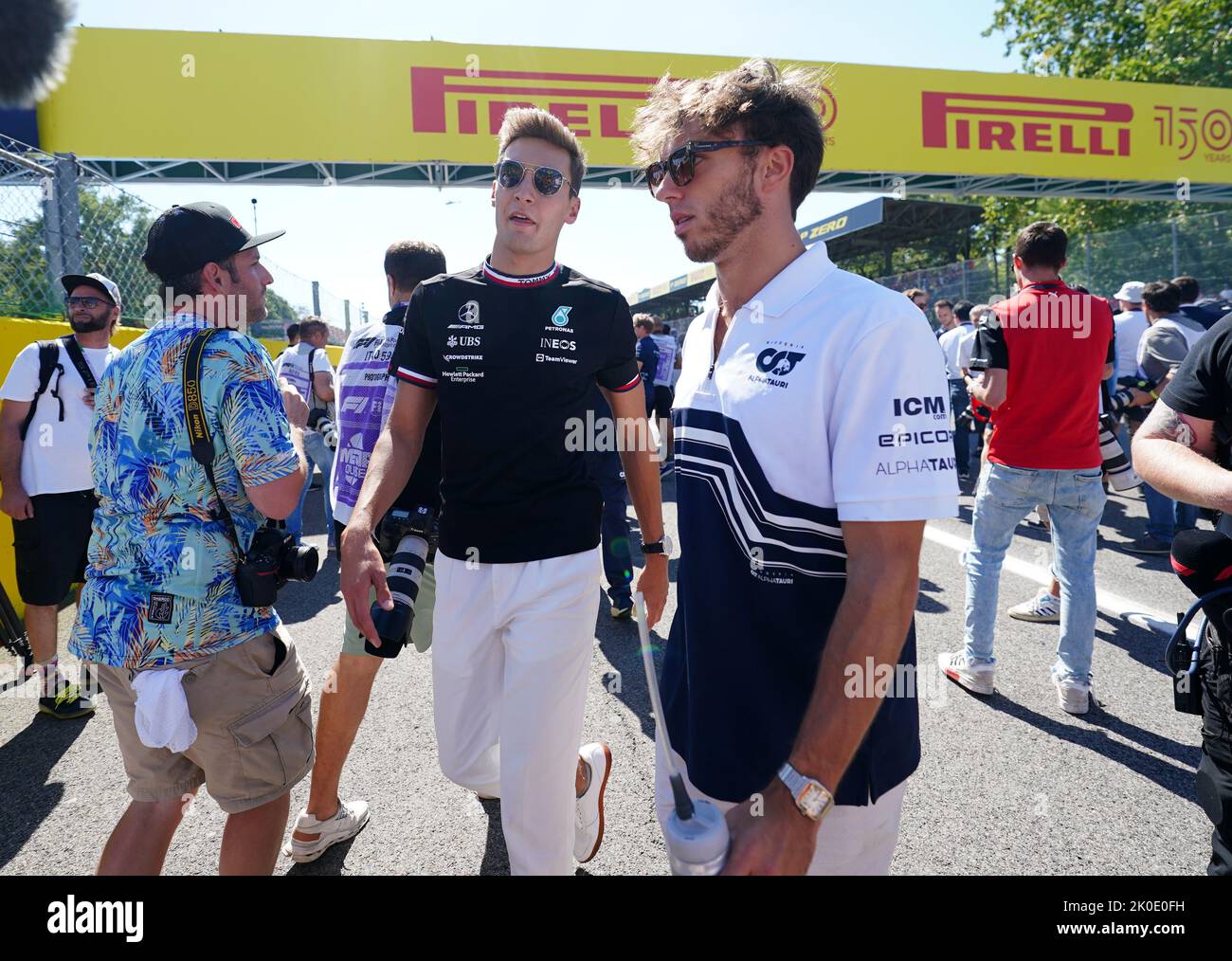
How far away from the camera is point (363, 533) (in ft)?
7.09

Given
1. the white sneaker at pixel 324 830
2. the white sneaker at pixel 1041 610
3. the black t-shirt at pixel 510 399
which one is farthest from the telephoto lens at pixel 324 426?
the white sneaker at pixel 1041 610

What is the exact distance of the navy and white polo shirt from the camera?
1246 millimetres

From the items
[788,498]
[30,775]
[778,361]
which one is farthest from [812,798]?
[30,775]

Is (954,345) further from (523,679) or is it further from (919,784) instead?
(523,679)

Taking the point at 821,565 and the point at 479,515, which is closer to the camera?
the point at 821,565

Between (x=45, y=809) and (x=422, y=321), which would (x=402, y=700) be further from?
(x=422, y=321)

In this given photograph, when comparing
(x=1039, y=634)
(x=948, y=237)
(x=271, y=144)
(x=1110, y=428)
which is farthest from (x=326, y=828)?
(x=948, y=237)

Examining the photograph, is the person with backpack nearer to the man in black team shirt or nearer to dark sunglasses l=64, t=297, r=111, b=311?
dark sunglasses l=64, t=297, r=111, b=311

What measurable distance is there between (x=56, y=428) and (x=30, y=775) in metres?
1.75

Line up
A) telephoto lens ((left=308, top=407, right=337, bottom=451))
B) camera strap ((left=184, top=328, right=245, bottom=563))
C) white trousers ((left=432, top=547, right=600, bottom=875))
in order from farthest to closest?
telephoto lens ((left=308, top=407, right=337, bottom=451)) → white trousers ((left=432, top=547, right=600, bottom=875)) → camera strap ((left=184, top=328, right=245, bottom=563))

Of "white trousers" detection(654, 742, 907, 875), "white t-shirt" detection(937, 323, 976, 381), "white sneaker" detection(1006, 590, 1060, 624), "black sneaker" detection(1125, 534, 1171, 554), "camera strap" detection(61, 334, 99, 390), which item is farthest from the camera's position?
"white t-shirt" detection(937, 323, 976, 381)

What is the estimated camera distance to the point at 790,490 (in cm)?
137

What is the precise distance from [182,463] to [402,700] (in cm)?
242

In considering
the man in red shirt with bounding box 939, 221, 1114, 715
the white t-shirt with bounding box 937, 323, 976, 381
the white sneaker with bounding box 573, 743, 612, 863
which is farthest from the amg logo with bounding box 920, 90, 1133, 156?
the white sneaker with bounding box 573, 743, 612, 863
